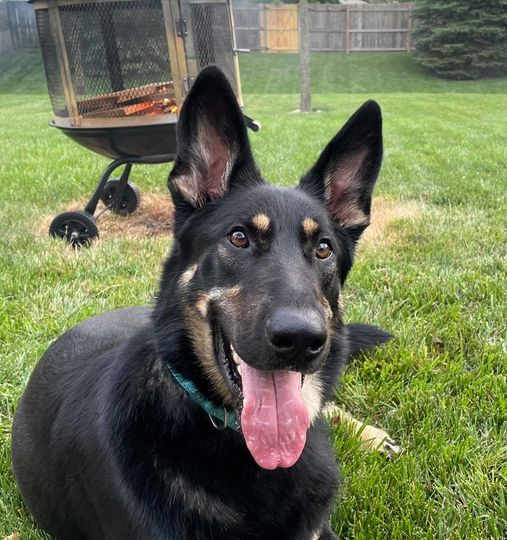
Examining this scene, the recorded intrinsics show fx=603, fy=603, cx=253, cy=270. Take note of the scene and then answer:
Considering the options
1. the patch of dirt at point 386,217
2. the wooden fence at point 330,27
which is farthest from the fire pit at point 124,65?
the wooden fence at point 330,27

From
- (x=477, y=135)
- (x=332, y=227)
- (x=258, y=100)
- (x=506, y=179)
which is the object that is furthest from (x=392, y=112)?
(x=332, y=227)

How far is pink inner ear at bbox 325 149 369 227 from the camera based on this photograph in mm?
2514

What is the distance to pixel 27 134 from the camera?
12109mm

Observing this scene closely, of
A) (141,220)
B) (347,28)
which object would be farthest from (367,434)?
(347,28)

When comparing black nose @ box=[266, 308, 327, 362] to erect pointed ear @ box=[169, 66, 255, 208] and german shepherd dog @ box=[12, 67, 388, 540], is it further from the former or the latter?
A: erect pointed ear @ box=[169, 66, 255, 208]

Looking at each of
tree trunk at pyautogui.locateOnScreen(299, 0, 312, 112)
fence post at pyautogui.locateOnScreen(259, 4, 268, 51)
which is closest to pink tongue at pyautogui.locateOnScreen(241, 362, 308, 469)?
tree trunk at pyautogui.locateOnScreen(299, 0, 312, 112)

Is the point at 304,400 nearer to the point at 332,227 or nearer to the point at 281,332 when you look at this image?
the point at 281,332

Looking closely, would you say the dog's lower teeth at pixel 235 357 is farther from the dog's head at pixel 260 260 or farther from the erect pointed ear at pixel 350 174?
the erect pointed ear at pixel 350 174

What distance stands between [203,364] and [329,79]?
2815 cm

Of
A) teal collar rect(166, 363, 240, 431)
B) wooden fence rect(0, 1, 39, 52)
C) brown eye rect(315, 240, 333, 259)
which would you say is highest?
brown eye rect(315, 240, 333, 259)

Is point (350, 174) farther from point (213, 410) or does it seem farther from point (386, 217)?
point (386, 217)

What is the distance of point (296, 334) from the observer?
67.1 inches

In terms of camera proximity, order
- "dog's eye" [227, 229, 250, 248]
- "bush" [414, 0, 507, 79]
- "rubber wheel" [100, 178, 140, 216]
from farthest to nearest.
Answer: "bush" [414, 0, 507, 79]
"rubber wheel" [100, 178, 140, 216]
"dog's eye" [227, 229, 250, 248]

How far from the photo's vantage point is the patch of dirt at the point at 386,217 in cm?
549
